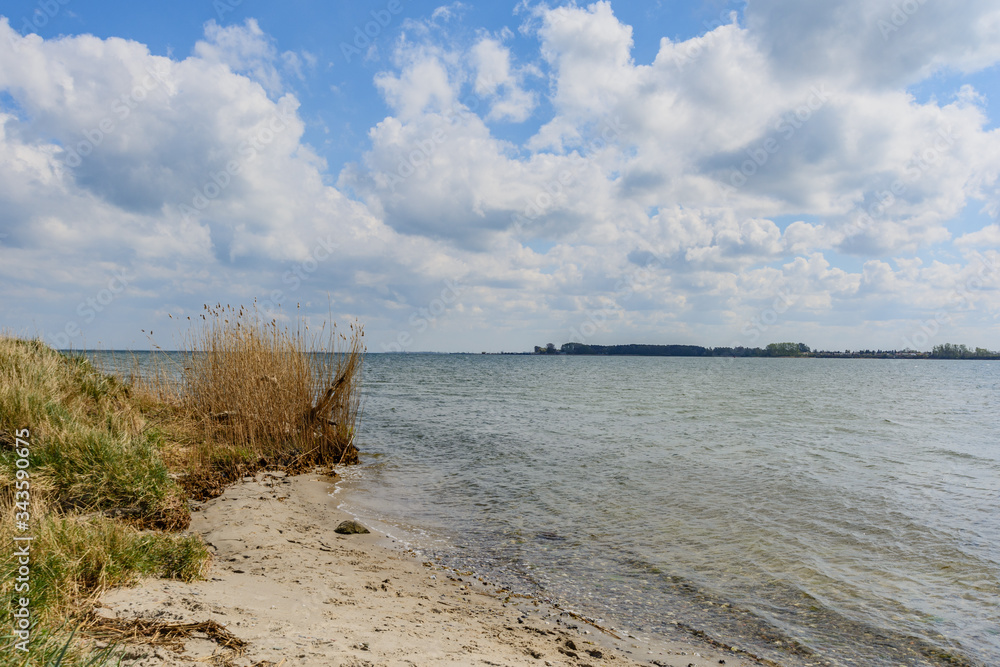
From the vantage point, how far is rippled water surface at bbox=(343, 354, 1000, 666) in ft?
18.6

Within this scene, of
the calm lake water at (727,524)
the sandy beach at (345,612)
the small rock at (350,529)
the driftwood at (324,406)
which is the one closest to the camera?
the sandy beach at (345,612)

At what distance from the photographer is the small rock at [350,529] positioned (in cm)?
795

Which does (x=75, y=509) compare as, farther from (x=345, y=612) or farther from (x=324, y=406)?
(x=324, y=406)

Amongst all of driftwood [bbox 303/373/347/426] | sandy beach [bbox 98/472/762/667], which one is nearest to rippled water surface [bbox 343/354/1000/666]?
sandy beach [bbox 98/472/762/667]

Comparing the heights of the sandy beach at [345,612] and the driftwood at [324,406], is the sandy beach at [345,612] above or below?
below

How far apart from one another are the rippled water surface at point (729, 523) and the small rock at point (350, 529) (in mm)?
681

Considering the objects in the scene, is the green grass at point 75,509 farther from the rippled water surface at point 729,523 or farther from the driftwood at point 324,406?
the rippled water surface at point 729,523

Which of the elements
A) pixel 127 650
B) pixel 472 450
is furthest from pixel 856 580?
pixel 472 450

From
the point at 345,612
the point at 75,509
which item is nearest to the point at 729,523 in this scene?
the point at 345,612

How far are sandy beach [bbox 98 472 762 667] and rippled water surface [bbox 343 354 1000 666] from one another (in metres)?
0.58

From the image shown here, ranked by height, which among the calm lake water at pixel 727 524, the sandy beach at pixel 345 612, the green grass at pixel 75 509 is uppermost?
the green grass at pixel 75 509

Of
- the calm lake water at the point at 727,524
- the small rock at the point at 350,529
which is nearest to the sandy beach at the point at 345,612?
the small rock at the point at 350,529

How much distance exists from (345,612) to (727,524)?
6.56 m

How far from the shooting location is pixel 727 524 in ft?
28.7
